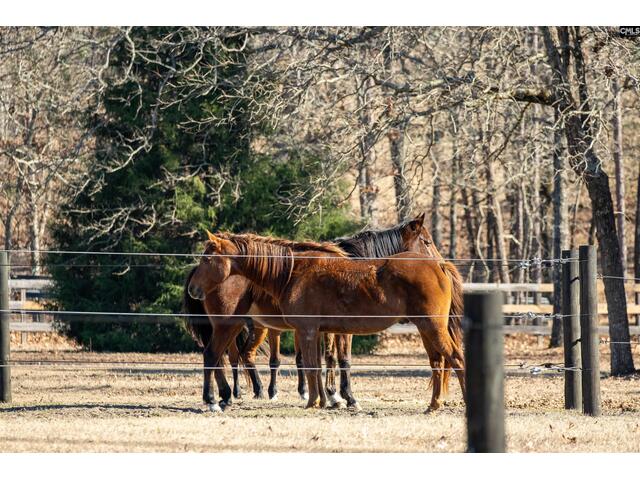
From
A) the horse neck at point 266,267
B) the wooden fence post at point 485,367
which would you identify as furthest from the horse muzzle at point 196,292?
the wooden fence post at point 485,367

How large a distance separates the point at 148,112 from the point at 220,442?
40.0ft

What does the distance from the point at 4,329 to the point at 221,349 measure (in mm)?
2250

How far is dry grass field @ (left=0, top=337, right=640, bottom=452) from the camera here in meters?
7.90

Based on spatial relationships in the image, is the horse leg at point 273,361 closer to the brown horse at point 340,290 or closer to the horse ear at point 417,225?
the brown horse at point 340,290

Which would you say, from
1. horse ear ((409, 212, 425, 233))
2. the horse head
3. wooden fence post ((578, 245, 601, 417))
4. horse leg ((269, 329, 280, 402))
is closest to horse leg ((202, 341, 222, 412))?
the horse head

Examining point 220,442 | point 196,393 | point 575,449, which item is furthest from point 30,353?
point 575,449

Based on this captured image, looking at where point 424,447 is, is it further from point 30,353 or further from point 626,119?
point 626,119

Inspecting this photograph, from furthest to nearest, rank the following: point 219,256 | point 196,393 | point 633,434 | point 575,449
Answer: point 196,393, point 219,256, point 633,434, point 575,449

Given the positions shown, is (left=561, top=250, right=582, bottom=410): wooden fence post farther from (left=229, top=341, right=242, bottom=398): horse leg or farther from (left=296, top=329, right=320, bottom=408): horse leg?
(left=229, top=341, right=242, bottom=398): horse leg

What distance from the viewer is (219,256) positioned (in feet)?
34.3

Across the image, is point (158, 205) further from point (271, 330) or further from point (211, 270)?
point (211, 270)

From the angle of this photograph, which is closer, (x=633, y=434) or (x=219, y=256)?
(x=633, y=434)

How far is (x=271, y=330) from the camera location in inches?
495

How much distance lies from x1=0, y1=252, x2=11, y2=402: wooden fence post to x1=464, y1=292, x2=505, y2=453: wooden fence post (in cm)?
662
